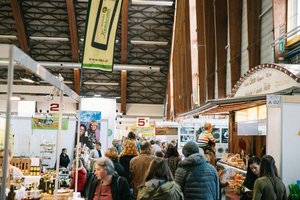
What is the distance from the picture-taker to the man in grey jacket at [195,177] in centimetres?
412

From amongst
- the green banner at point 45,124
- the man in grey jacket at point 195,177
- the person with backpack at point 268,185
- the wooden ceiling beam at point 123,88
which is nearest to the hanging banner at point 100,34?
the man in grey jacket at point 195,177

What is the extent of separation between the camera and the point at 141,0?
18953 mm

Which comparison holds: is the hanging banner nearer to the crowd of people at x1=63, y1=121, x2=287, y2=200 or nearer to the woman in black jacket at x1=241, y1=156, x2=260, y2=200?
the crowd of people at x1=63, y1=121, x2=287, y2=200

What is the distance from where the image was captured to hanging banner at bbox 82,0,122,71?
5.85 m

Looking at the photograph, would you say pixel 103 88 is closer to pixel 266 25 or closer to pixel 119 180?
pixel 266 25

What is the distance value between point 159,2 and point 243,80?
12527 mm

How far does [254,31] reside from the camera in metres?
9.29

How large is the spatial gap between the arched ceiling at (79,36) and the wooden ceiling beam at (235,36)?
8822mm

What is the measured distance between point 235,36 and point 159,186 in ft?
27.8

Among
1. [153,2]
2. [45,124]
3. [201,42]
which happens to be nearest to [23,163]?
[45,124]

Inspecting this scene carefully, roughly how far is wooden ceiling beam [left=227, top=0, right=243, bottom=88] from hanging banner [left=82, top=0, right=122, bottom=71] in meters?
4.79

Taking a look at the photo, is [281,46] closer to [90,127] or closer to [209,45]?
[90,127]

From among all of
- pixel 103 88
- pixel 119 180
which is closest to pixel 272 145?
pixel 119 180

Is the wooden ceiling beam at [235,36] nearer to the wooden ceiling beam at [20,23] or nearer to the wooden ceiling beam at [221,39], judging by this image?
the wooden ceiling beam at [221,39]
